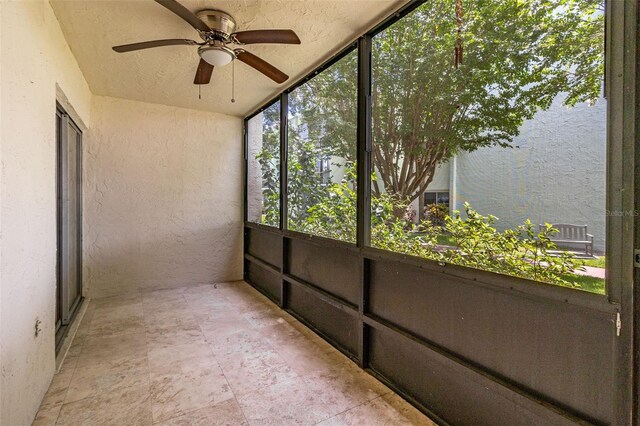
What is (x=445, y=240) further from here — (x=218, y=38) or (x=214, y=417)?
(x=218, y=38)

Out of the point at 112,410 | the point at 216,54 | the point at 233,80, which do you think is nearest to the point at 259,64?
the point at 216,54

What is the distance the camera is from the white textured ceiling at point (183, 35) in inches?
77.4

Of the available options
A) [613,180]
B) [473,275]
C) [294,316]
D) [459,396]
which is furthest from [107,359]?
[613,180]

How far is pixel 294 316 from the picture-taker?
10.3ft

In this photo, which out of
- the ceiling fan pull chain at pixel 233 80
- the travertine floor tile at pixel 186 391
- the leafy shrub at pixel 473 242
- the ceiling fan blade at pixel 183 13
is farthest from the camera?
the ceiling fan pull chain at pixel 233 80

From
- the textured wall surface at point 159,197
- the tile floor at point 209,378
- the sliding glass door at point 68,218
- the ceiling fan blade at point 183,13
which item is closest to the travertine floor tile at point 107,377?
the tile floor at point 209,378

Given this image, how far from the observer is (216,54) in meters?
2.17

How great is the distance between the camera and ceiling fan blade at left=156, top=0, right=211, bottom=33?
1.63m

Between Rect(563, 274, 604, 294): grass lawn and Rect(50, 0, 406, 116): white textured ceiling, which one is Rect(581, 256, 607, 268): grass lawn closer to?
Rect(563, 274, 604, 294): grass lawn

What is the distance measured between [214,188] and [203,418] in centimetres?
319

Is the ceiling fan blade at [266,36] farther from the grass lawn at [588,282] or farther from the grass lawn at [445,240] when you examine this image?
the grass lawn at [588,282]

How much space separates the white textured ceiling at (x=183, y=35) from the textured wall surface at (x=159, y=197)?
0.57 m

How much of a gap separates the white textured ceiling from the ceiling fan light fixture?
22cm

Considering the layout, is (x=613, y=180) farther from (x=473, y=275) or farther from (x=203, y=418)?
(x=203, y=418)
